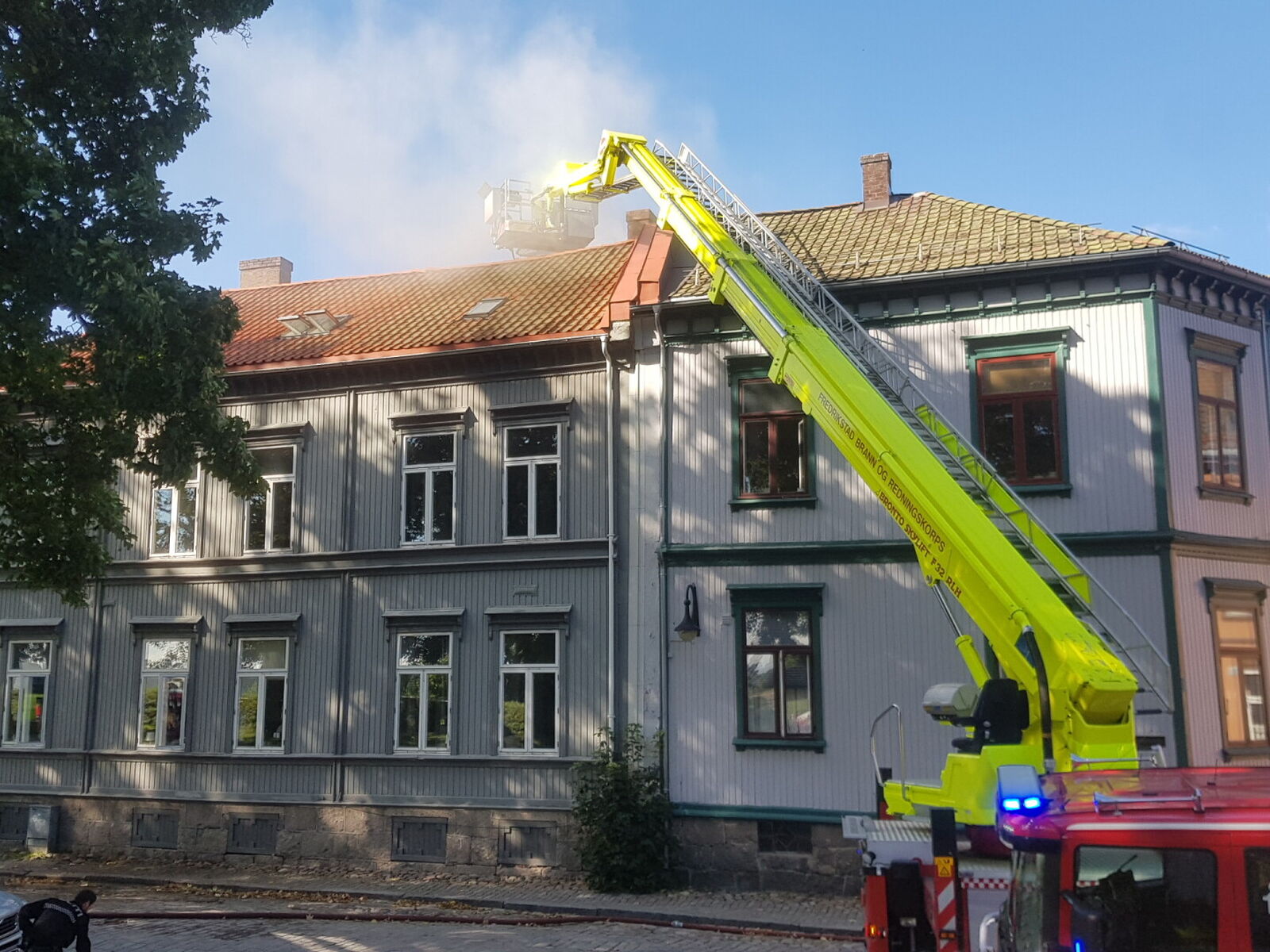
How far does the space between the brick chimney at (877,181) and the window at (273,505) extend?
1045 cm

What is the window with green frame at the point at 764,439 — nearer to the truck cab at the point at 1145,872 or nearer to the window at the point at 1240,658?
the window at the point at 1240,658

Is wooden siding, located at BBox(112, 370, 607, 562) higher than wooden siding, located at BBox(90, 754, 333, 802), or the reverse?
wooden siding, located at BBox(112, 370, 607, 562)

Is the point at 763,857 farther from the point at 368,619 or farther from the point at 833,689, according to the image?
the point at 368,619

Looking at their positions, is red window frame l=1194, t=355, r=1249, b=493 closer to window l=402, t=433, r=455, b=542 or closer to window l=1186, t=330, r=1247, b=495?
window l=1186, t=330, r=1247, b=495

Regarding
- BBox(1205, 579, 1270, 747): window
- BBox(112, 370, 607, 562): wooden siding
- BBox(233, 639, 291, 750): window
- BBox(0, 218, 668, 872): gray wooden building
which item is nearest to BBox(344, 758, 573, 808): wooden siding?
BBox(0, 218, 668, 872): gray wooden building

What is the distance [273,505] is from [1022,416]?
39.7 ft

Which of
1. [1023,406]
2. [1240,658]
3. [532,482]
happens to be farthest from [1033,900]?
[532,482]

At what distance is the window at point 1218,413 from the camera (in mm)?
15539

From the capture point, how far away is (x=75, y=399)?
620 inches

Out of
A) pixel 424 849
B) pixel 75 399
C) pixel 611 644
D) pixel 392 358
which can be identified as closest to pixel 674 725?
pixel 611 644

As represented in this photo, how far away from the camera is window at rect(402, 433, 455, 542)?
19.0 metres

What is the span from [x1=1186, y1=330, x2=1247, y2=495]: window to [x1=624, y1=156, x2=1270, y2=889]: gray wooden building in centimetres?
4

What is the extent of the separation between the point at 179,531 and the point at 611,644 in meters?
8.45

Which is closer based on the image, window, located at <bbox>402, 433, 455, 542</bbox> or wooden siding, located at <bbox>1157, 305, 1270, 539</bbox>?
wooden siding, located at <bbox>1157, 305, 1270, 539</bbox>
